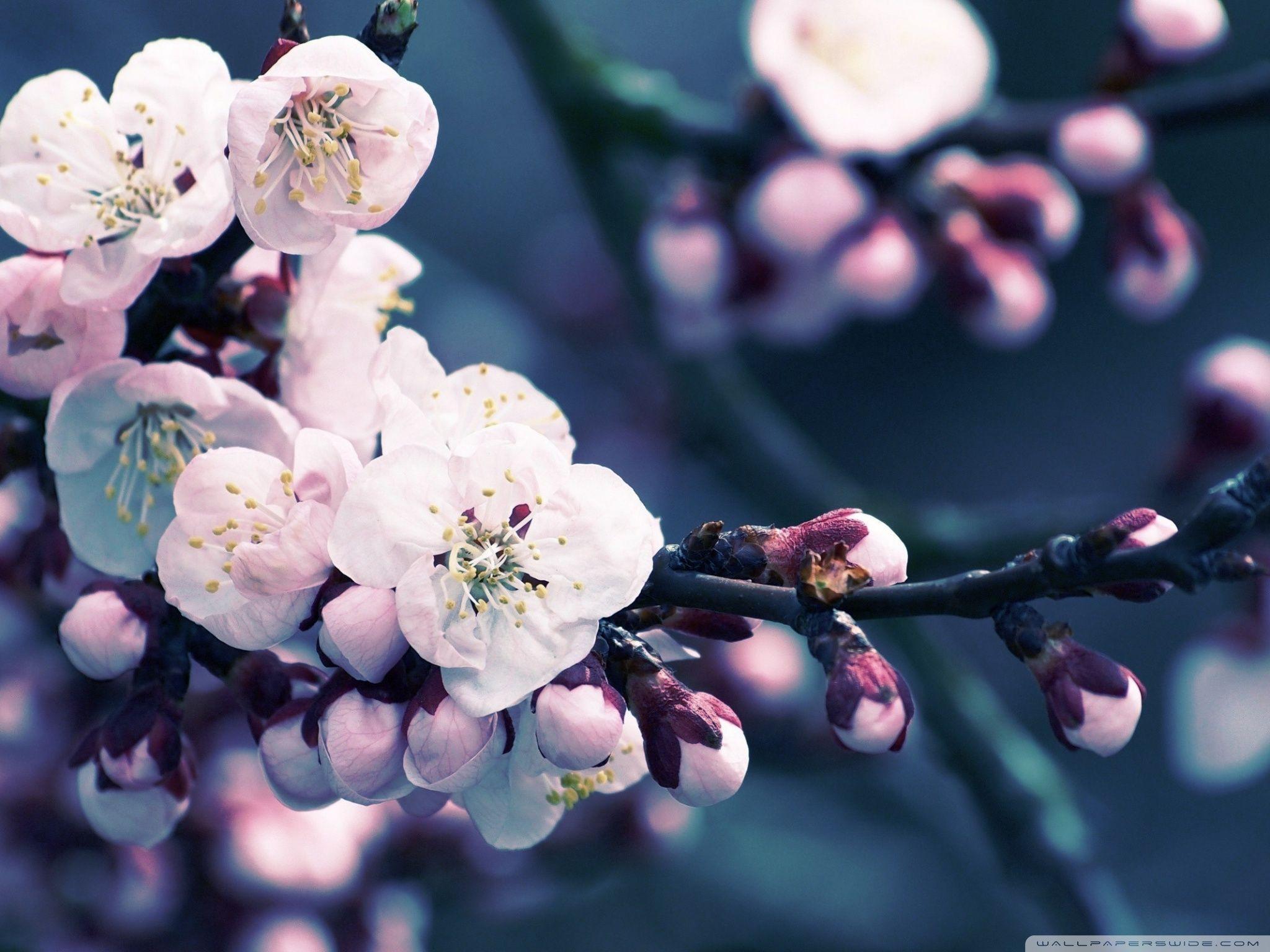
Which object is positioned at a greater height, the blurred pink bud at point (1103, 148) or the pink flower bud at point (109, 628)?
the blurred pink bud at point (1103, 148)

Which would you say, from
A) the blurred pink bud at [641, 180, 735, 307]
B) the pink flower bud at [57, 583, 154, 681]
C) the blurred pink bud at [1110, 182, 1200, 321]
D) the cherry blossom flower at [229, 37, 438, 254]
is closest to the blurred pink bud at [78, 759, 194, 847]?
the pink flower bud at [57, 583, 154, 681]

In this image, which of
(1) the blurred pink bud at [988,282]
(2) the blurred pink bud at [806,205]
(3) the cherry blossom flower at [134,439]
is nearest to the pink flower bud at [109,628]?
(3) the cherry blossom flower at [134,439]

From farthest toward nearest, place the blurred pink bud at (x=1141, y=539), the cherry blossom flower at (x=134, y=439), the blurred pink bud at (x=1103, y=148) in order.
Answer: the blurred pink bud at (x=1103, y=148)
the cherry blossom flower at (x=134, y=439)
the blurred pink bud at (x=1141, y=539)

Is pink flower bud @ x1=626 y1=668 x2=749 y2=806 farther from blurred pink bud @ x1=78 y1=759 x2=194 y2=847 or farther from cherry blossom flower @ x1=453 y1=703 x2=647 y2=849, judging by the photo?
blurred pink bud @ x1=78 y1=759 x2=194 y2=847

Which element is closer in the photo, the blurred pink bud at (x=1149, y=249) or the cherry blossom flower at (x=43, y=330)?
the cherry blossom flower at (x=43, y=330)

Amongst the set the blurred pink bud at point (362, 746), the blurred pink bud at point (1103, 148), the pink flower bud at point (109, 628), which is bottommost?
the pink flower bud at point (109, 628)

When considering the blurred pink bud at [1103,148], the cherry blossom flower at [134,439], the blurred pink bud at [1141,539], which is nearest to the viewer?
the blurred pink bud at [1141,539]

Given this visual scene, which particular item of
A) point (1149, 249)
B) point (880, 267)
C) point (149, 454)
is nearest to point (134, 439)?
point (149, 454)

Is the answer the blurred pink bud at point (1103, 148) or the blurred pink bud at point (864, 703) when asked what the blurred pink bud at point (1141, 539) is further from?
the blurred pink bud at point (1103, 148)
